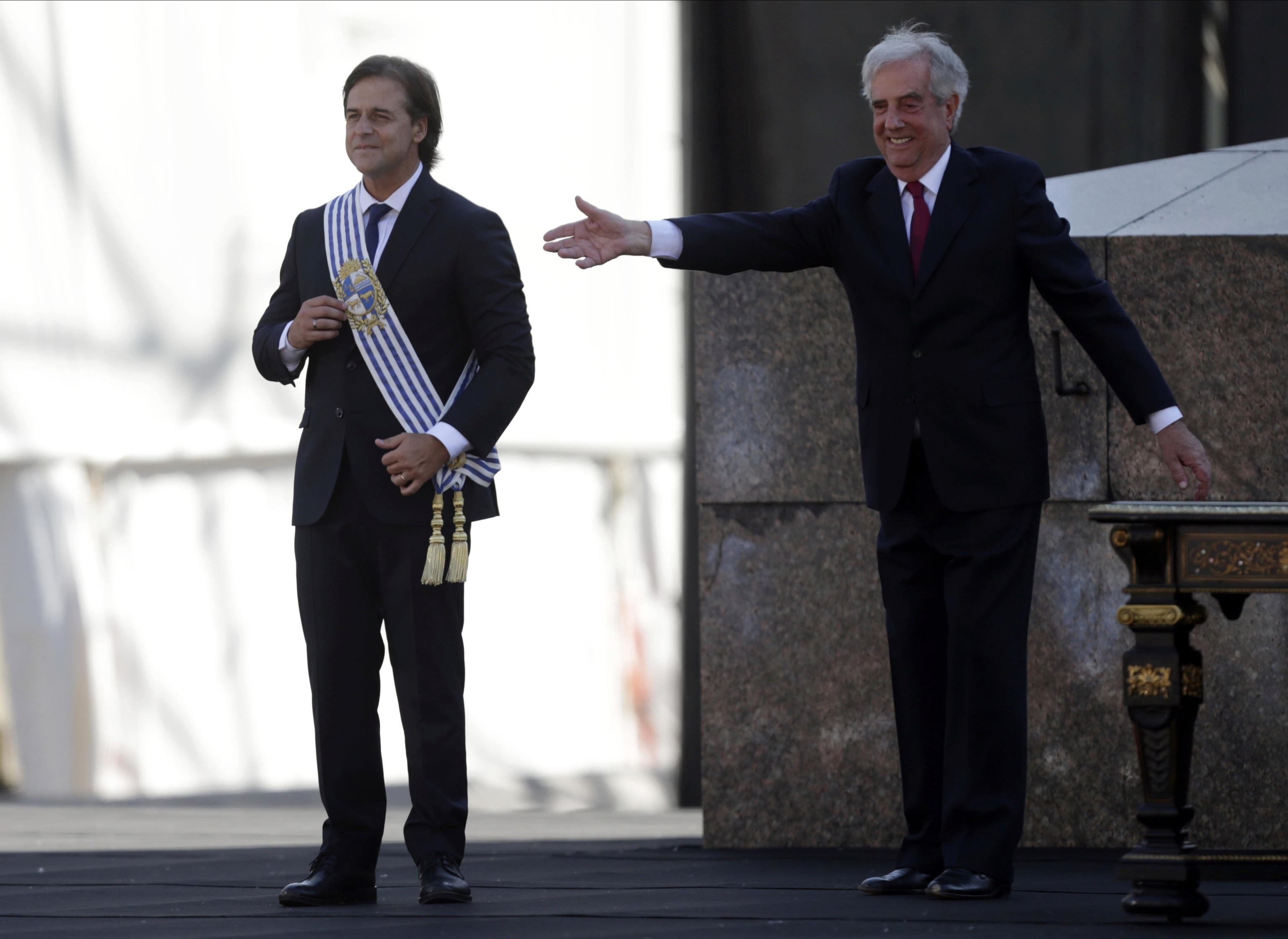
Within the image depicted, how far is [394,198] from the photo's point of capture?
3.55 meters

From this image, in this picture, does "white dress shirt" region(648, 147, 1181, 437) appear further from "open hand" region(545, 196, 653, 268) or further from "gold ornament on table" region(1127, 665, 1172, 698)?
"gold ornament on table" region(1127, 665, 1172, 698)

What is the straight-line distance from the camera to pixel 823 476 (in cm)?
447

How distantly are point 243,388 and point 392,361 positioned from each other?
318cm

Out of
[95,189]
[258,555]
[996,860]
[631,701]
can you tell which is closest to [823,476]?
[996,860]

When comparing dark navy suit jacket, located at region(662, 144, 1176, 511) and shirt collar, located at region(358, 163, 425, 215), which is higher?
shirt collar, located at region(358, 163, 425, 215)

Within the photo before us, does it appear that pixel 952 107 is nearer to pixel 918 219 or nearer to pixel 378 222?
pixel 918 219

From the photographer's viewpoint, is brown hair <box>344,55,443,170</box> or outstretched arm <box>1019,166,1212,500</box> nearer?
outstretched arm <box>1019,166,1212,500</box>

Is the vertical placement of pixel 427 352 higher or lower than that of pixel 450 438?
higher

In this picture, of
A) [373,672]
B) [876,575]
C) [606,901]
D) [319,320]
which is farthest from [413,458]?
[876,575]

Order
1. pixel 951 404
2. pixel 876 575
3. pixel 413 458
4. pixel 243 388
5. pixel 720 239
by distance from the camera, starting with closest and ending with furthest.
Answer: pixel 413 458, pixel 951 404, pixel 720 239, pixel 876 575, pixel 243 388

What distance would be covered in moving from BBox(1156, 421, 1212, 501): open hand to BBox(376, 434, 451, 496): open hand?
127 centimetres

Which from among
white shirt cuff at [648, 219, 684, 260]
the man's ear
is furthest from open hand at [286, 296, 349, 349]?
the man's ear

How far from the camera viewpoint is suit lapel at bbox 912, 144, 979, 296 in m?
3.48

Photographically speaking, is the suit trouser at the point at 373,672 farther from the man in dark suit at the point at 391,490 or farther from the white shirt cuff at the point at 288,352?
the white shirt cuff at the point at 288,352
